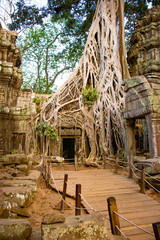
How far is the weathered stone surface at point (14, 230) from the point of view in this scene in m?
1.63

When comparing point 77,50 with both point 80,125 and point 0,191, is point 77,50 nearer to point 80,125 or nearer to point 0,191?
point 80,125

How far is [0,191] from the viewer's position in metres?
2.75

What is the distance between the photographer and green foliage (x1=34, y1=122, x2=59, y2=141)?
820 cm

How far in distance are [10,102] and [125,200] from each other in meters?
5.00

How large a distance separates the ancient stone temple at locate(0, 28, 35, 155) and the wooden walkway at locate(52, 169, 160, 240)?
2.11 meters

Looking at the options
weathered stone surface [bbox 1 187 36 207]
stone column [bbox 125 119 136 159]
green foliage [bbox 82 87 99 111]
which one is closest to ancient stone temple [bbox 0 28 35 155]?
green foliage [bbox 82 87 99 111]

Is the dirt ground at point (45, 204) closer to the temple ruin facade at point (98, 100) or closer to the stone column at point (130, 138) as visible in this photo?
the temple ruin facade at point (98, 100)

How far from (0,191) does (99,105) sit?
695 cm

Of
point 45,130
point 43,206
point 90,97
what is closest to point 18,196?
point 43,206

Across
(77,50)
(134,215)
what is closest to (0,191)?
(134,215)

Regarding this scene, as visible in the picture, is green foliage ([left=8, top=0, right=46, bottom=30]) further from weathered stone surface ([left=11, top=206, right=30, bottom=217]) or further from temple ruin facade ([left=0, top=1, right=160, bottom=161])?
weathered stone surface ([left=11, top=206, right=30, bottom=217])

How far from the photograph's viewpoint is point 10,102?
270 inches

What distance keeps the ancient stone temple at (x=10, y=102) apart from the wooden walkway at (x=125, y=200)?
83.0 inches

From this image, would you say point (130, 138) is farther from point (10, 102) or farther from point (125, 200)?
point (10, 102)
